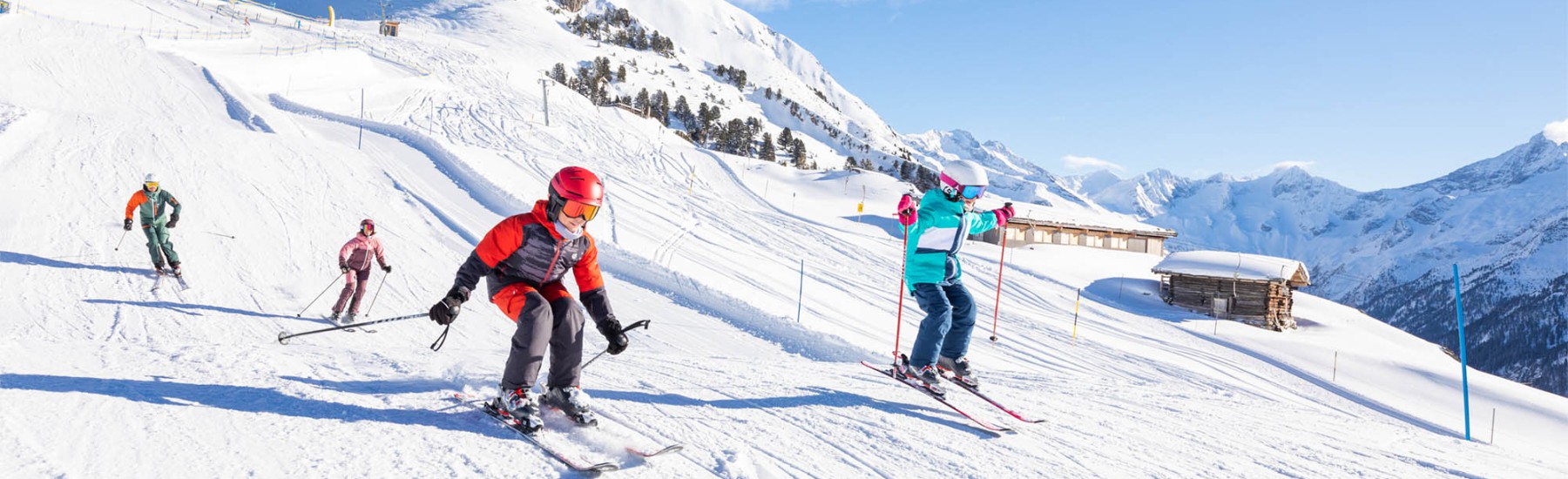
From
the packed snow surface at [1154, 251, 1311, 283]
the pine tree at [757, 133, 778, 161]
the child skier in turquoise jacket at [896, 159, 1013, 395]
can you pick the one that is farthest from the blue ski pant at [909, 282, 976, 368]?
the pine tree at [757, 133, 778, 161]

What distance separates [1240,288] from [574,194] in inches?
1207

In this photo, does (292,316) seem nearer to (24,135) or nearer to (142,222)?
(142,222)

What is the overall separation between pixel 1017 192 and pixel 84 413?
18549 cm

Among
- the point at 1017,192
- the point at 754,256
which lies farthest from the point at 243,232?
the point at 1017,192

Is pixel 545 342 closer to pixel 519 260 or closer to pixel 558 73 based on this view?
pixel 519 260

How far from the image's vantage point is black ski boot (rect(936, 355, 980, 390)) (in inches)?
238

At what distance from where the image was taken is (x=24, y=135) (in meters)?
14.7

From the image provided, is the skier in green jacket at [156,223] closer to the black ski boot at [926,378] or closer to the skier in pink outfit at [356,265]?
the skier in pink outfit at [356,265]

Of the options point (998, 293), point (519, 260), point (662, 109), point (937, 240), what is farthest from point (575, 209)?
point (662, 109)

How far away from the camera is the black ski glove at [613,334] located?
4.11 m

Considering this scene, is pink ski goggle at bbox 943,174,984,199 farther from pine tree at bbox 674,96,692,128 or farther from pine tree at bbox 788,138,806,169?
pine tree at bbox 674,96,692,128

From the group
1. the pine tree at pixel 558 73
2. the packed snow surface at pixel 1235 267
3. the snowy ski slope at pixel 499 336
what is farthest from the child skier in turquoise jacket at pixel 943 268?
the pine tree at pixel 558 73

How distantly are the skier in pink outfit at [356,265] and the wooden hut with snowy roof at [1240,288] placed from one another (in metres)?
27.7

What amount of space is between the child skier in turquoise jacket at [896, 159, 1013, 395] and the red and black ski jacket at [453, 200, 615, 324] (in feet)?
8.81
